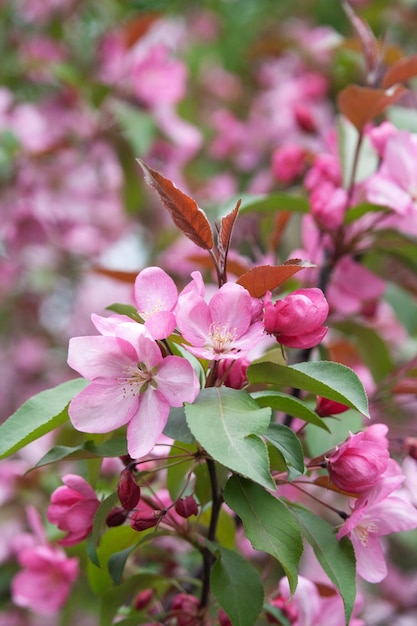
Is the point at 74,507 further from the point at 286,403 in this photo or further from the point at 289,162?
the point at 289,162

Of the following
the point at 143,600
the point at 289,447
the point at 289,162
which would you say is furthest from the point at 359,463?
the point at 289,162

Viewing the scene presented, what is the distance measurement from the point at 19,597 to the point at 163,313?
26.1 inches

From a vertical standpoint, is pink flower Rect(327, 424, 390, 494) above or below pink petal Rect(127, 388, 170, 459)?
below

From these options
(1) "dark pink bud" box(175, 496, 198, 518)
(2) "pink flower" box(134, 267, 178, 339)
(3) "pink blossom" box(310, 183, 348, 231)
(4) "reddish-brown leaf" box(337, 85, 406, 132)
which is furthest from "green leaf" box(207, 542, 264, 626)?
(4) "reddish-brown leaf" box(337, 85, 406, 132)

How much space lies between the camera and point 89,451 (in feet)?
3.05

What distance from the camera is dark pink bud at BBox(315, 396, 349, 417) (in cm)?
97

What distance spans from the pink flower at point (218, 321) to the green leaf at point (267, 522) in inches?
5.5

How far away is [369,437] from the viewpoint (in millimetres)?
917

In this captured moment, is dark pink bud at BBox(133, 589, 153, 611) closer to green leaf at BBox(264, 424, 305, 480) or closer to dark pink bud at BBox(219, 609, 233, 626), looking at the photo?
dark pink bud at BBox(219, 609, 233, 626)

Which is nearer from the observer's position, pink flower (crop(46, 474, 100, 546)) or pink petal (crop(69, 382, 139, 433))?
pink petal (crop(69, 382, 139, 433))

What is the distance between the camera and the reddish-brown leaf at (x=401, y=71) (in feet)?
4.55

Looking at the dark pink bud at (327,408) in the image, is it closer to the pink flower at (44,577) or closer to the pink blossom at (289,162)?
the pink flower at (44,577)

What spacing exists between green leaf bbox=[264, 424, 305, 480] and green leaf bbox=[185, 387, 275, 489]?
0.23 ft

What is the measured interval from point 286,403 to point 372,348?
0.69m
